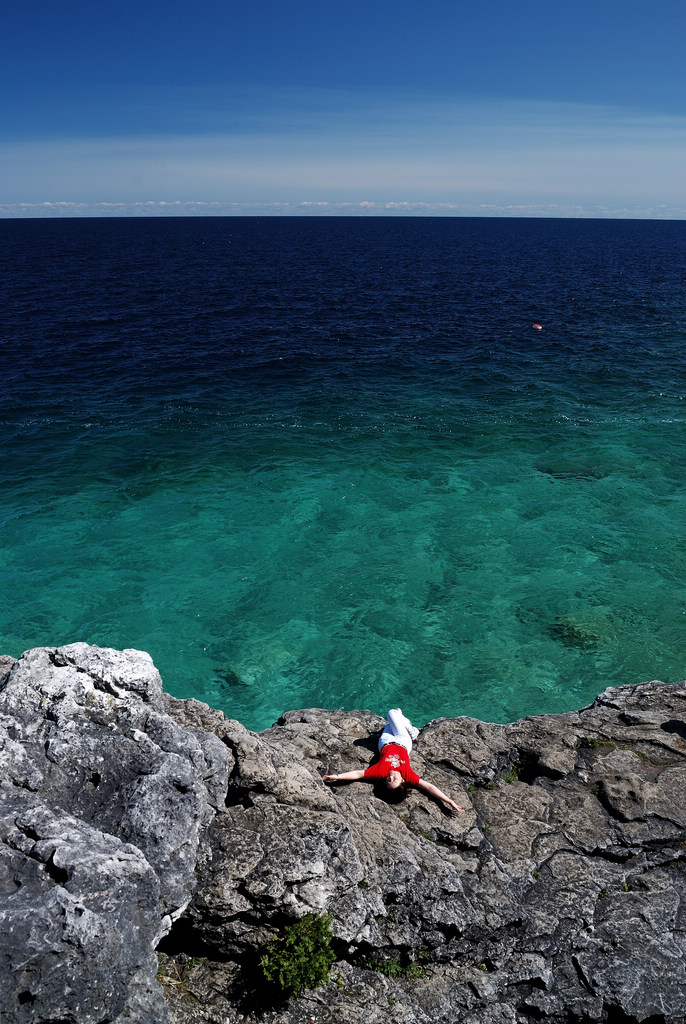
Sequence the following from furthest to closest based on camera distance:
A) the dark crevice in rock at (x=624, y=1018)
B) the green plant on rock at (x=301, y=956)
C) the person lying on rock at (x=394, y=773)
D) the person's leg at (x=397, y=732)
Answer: the person's leg at (x=397, y=732) < the person lying on rock at (x=394, y=773) < the dark crevice in rock at (x=624, y=1018) < the green plant on rock at (x=301, y=956)

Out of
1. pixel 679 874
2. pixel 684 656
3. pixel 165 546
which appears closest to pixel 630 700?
pixel 679 874

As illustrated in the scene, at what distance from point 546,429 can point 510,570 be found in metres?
15.3

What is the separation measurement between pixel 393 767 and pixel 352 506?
17.8 meters

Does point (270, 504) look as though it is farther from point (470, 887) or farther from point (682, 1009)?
point (682, 1009)

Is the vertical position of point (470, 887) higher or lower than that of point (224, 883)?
lower

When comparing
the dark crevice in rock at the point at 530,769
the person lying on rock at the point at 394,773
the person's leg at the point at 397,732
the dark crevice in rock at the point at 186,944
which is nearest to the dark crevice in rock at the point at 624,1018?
the person lying on rock at the point at 394,773

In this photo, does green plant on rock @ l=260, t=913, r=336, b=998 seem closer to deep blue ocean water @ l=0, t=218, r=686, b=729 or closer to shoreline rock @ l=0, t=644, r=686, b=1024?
shoreline rock @ l=0, t=644, r=686, b=1024

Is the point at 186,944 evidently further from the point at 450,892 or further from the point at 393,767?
the point at 393,767

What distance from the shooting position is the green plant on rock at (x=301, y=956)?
325 inches

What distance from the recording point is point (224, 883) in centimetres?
884

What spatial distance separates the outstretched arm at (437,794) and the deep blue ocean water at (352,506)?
254 inches

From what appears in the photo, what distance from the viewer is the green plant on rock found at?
826 cm

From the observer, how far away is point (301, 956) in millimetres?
8375

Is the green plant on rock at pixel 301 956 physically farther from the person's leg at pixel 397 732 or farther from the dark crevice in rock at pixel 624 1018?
the dark crevice in rock at pixel 624 1018
